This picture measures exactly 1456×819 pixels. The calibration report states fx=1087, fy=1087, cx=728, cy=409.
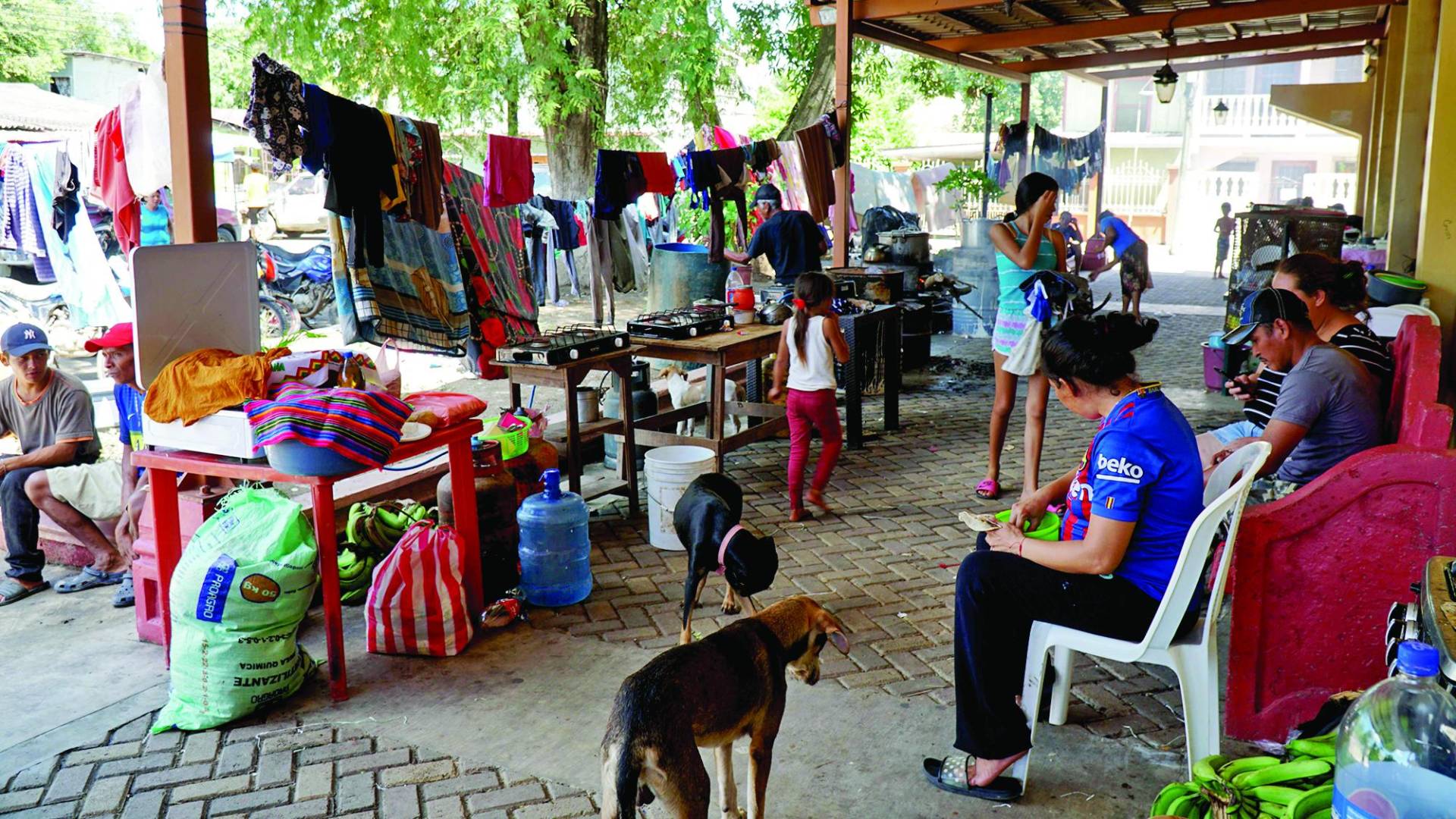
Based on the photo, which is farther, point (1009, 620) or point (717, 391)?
point (717, 391)

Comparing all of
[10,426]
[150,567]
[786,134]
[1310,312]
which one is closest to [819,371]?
[1310,312]

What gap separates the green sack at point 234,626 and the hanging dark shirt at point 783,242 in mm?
6137

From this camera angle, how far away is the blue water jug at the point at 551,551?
4.96 meters

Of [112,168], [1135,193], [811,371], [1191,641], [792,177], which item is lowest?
[1191,641]

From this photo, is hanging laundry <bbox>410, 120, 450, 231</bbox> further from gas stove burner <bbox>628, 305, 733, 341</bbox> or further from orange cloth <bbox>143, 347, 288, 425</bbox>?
orange cloth <bbox>143, 347, 288, 425</bbox>

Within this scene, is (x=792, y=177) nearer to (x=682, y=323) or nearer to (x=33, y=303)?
(x=682, y=323)

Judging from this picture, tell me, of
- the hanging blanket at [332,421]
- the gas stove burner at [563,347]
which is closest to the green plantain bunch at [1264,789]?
the hanging blanket at [332,421]

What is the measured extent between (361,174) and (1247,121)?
33855mm

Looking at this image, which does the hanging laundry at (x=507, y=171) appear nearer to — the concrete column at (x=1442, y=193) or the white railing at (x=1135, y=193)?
the concrete column at (x=1442, y=193)

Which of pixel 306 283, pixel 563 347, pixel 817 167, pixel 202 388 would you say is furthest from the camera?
pixel 306 283

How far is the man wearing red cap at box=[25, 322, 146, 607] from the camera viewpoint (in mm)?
5203

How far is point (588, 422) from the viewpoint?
675 cm

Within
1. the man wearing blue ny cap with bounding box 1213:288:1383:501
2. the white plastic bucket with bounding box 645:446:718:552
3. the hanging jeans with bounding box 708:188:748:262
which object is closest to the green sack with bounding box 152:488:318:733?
the white plastic bucket with bounding box 645:446:718:552

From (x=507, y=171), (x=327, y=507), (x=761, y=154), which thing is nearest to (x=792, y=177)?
(x=761, y=154)
